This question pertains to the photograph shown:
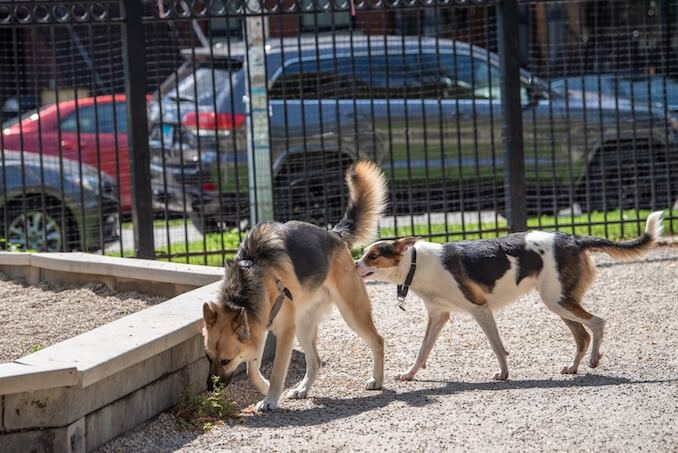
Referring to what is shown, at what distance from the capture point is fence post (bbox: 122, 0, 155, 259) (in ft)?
33.8

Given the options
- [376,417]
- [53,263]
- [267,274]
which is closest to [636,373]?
[376,417]

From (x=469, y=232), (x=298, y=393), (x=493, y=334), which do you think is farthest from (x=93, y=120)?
(x=493, y=334)

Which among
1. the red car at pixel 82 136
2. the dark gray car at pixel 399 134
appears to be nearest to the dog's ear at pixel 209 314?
the dark gray car at pixel 399 134

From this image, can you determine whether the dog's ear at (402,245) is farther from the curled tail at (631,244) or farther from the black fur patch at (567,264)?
the curled tail at (631,244)

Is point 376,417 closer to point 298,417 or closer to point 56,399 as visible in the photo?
point 298,417

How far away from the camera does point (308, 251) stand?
6.53 metres

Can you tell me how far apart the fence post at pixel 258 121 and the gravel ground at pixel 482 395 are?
2222 millimetres

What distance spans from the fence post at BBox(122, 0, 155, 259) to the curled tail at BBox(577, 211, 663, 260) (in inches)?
181

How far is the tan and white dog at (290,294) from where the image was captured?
5.95 metres

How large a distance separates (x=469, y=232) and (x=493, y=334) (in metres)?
3.85

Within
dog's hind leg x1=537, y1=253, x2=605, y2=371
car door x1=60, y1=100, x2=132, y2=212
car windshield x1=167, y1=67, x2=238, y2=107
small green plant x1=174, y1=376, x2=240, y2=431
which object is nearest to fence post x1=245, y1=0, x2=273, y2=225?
car windshield x1=167, y1=67, x2=238, y2=107

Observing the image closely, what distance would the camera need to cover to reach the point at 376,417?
19.4ft

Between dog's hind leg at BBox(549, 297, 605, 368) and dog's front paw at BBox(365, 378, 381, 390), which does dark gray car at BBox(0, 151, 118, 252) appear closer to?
dog's front paw at BBox(365, 378, 381, 390)

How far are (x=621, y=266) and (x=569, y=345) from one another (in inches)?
110
